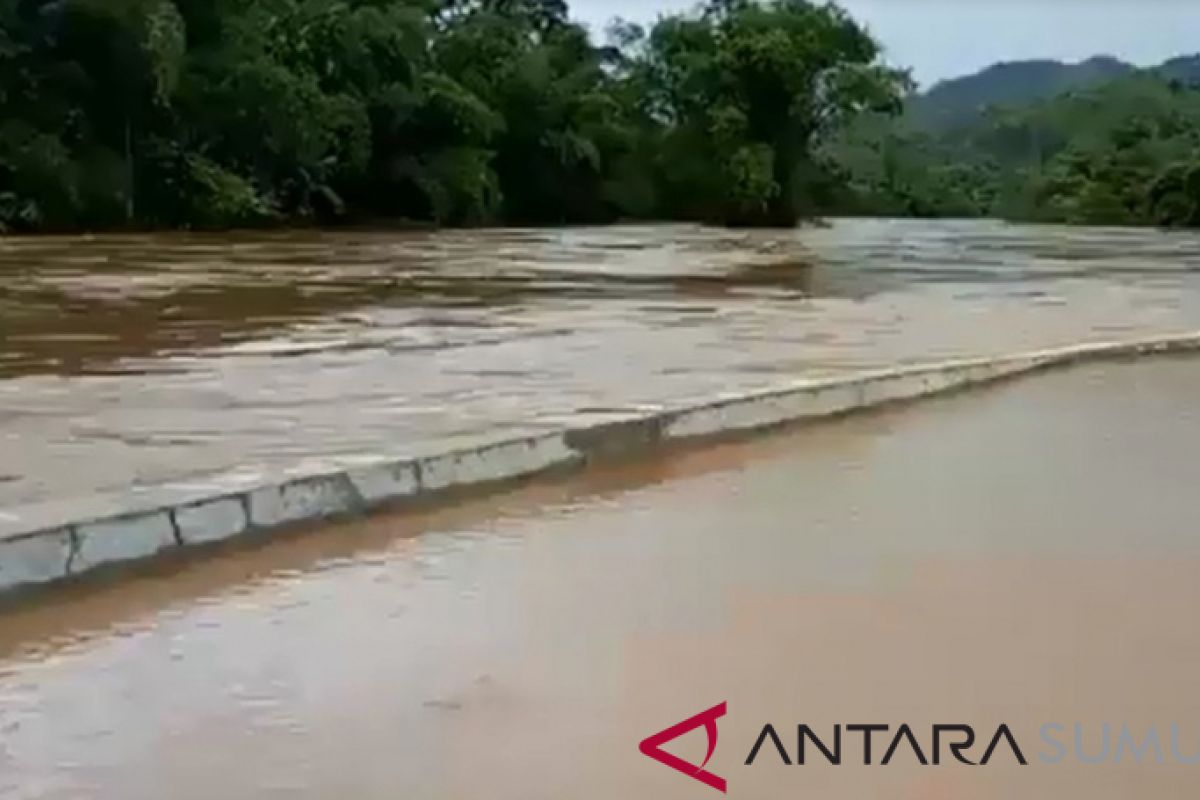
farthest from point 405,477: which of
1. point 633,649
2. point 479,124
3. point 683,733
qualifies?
point 479,124

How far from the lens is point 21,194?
28.8m

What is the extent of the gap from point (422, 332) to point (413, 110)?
25.0 metres

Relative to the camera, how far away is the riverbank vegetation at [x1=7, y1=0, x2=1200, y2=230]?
29.5 metres

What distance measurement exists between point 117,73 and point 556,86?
13.8m

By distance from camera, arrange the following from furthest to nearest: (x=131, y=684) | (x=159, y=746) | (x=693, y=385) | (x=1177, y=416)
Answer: (x=693, y=385) < (x=1177, y=416) < (x=131, y=684) < (x=159, y=746)

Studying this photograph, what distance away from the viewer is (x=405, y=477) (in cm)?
623

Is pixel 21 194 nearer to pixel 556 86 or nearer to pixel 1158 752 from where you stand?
pixel 556 86

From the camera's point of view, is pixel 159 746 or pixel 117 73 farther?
pixel 117 73

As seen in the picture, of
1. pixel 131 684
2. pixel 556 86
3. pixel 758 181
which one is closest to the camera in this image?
pixel 131 684

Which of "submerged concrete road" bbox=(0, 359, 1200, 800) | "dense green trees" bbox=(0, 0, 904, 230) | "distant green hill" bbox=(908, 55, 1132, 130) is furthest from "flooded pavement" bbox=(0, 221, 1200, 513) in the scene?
"distant green hill" bbox=(908, 55, 1132, 130)

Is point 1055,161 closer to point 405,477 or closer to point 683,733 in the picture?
point 405,477

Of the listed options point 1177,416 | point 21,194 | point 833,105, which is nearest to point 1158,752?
point 1177,416

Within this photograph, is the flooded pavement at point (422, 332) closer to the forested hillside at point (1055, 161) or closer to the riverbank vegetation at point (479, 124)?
the riverbank vegetation at point (479, 124)

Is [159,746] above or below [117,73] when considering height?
below
